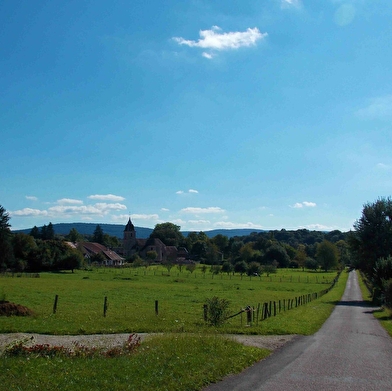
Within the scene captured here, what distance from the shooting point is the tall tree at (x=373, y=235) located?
1807 inches

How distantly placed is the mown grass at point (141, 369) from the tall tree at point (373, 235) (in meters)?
37.6

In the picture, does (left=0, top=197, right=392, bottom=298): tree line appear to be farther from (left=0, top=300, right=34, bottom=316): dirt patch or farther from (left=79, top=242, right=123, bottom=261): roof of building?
(left=0, top=300, right=34, bottom=316): dirt patch

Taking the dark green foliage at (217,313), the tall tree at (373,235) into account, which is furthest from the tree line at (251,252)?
the dark green foliage at (217,313)

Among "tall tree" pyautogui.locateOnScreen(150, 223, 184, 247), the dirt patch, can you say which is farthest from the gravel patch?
"tall tree" pyautogui.locateOnScreen(150, 223, 184, 247)

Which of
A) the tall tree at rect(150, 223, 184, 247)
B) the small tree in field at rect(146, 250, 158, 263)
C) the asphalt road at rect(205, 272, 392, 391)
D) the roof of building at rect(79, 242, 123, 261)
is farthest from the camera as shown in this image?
the tall tree at rect(150, 223, 184, 247)

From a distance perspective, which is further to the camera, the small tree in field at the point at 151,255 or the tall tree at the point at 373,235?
the small tree in field at the point at 151,255

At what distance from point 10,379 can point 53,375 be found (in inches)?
35.8

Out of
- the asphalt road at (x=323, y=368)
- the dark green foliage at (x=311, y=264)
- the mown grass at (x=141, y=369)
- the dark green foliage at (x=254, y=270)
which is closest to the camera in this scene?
the mown grass at (x=141, y=369)

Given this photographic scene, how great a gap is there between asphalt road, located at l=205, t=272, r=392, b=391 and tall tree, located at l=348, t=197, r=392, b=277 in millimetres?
30676

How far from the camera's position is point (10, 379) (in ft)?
29.9

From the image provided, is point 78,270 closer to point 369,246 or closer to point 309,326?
point 369,246

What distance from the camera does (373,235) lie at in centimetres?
4678

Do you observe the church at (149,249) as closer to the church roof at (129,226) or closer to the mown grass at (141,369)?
the church roof at (129,226)

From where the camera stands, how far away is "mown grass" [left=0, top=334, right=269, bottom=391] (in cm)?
887
